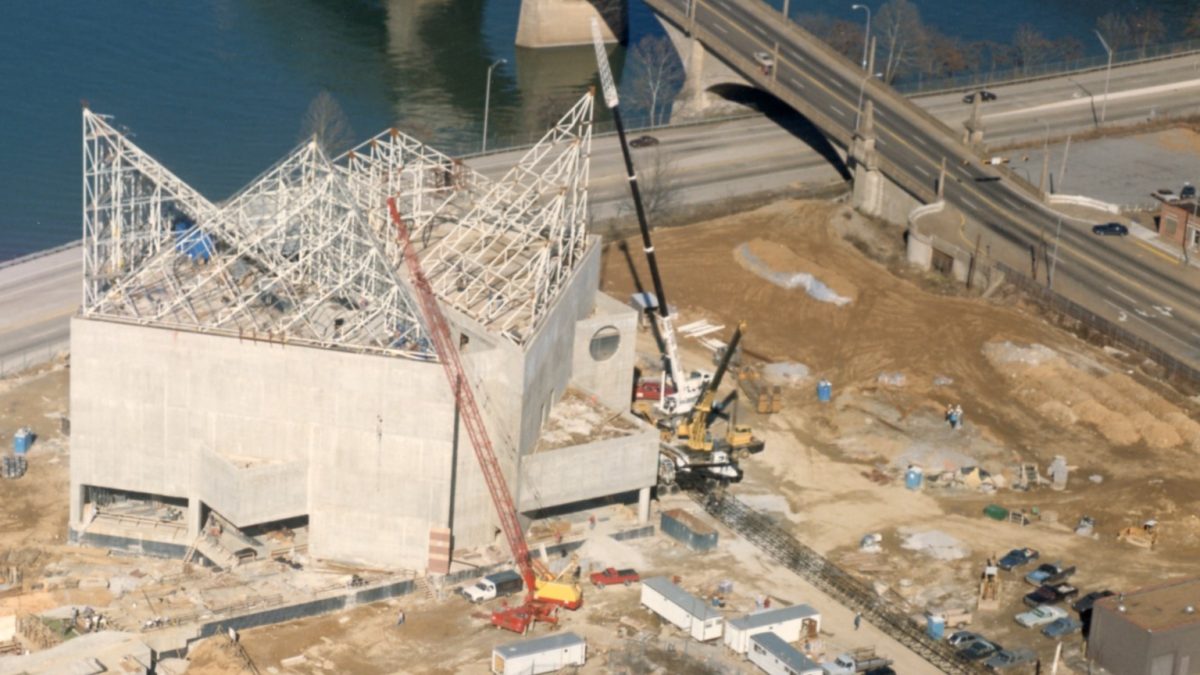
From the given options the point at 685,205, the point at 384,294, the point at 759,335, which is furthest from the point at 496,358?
the point at 685,205

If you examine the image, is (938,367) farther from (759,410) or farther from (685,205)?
(685,205)

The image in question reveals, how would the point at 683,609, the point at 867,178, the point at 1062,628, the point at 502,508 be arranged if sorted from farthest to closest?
the point at 867,178, the point at 502,508, the point at 1062,628, the point at 683,609

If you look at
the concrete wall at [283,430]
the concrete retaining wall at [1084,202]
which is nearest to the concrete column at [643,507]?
the concrete wall at [283,430]

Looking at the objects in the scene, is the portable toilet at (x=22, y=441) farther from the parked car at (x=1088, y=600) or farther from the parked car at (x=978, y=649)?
the parked car at (x=1088, y=600)

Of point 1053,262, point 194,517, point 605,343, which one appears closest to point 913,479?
point 605,343

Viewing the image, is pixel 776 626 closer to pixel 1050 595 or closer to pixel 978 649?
pixel 978 649

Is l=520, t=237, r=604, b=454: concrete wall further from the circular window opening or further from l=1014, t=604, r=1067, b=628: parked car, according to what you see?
l=1014, t=604, r=1067, b=628: parked car

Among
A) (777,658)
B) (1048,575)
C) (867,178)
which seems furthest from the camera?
(867,178)
